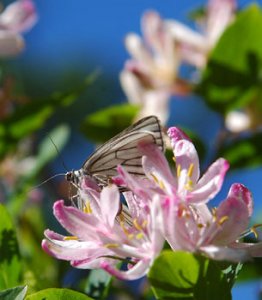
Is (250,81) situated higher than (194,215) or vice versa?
(194,215)

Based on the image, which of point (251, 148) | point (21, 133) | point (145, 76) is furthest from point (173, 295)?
point (145, 76)

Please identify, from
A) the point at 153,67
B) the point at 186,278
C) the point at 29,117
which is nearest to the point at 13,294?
the point at 186,278

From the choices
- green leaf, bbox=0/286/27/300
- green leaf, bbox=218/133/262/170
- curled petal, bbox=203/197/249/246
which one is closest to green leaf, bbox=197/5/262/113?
green leaf, bbox=218/133/262/170

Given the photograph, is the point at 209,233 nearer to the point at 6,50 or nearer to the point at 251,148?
the point at 6,50

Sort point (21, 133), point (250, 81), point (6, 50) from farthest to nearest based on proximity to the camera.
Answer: point (250, 81), point (21, 133), point (6, 50)

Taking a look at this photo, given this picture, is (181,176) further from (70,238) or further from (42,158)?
(42,158)

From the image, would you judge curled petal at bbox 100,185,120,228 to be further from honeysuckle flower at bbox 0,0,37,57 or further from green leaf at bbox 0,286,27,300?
honeysuckle flower at bbox 0,0,37,57

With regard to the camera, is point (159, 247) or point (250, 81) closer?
point (159, 247)
